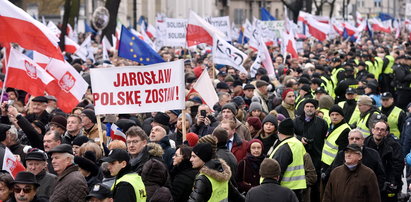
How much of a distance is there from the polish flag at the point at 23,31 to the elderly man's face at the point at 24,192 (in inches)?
116

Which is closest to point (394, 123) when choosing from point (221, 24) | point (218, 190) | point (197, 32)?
point (218, 190)

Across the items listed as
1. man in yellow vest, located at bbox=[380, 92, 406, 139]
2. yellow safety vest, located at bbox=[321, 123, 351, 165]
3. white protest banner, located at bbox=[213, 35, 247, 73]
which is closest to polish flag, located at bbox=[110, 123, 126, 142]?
yellow safety vest, located at bbox=[321, 123, 351, 165]

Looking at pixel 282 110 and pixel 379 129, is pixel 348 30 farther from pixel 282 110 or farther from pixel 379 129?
pixel 379 129

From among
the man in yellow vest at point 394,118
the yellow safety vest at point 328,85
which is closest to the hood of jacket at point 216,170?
the man in yellow vest at point 394,118

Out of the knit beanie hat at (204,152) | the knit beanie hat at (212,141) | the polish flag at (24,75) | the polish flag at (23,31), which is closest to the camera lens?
the knit beanie hat at (204,152)

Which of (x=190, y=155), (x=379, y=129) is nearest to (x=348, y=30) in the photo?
(x=379, y=129)

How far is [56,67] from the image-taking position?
1293cm

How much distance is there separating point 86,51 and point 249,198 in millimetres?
16881

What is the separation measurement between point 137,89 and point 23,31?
53.3 inches

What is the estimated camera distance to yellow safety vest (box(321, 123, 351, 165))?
12.0 metres

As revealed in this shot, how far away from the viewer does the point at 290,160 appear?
1038 cm

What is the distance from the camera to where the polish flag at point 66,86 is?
41.8 ft

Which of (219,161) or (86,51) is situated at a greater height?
(219,161)

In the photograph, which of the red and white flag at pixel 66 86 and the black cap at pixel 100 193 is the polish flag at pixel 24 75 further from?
the black cap at pixel 100 193
